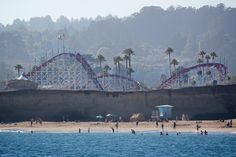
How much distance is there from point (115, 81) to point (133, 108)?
1988 inches

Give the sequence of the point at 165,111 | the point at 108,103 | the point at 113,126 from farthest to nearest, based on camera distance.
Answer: the point at 108,103
the point at 165,111
the point at 113,126

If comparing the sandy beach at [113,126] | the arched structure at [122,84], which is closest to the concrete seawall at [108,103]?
the sandy beach at [113,126]

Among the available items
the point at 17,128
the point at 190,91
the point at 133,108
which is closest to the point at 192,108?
the point at 190,91

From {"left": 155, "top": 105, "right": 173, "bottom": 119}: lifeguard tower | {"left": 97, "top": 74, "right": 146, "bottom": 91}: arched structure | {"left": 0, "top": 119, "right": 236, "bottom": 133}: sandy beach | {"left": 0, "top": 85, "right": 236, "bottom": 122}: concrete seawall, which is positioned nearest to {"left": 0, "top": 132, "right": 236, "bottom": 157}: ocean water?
{"left": 0, "top": 119, "right": 236, "bottom": 133}: sandy beach

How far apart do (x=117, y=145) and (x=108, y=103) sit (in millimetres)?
37982

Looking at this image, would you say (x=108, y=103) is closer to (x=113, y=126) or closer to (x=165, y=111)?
(x=165, y=111)

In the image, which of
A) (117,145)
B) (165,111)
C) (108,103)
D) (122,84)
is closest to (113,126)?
(165,111)

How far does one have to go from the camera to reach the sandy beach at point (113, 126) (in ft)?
280

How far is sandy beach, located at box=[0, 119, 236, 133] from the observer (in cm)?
8521

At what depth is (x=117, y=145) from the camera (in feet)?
220

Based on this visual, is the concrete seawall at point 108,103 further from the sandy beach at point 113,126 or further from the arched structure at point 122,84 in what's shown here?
the arched structure at point 122,84

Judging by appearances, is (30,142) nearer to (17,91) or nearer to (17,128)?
(17,128)

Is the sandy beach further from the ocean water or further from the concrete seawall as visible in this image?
the concrete seawall

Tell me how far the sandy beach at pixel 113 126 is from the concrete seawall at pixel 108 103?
20.5 ft
